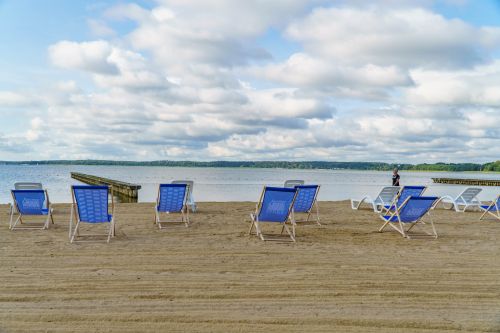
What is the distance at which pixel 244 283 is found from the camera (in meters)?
4.75

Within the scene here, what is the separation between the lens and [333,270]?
17.8ft

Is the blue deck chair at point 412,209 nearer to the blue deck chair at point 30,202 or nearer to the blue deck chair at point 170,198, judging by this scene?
the blue deck chair at point 170,198

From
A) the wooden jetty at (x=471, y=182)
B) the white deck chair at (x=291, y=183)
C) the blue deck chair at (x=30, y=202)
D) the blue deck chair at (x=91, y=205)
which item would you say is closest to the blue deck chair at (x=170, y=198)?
the blue deck chair at (x=91, y=205)

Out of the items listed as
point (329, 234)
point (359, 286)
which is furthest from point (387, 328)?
point (329, 234)

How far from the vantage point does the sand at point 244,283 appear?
12.1ft

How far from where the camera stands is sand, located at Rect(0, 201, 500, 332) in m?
3.68

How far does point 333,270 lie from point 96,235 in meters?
4.09

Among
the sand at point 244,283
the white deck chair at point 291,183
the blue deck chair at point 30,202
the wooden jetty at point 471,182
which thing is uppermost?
the white deck chair at point 291,183

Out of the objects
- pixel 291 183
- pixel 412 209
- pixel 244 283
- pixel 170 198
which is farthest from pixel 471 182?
pixel 244 283

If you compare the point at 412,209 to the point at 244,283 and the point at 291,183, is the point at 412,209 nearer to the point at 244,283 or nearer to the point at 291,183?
the point at 291,183

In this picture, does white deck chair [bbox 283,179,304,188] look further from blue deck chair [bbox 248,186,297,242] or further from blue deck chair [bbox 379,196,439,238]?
blue deck chair [bbox 248,186,297,242]

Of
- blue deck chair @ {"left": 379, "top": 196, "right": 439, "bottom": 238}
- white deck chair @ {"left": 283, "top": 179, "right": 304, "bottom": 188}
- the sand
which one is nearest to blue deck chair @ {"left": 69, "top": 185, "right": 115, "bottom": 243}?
the sand

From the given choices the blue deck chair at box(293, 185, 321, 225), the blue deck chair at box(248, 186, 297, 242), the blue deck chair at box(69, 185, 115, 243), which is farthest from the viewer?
the blue deck chair at box(293, 185, 321, 225)

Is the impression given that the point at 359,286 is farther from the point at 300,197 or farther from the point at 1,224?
the point at 1,224
